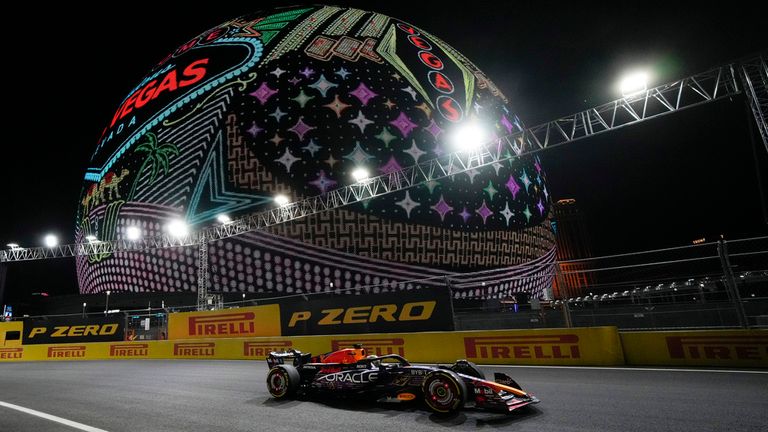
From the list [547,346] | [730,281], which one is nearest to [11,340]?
[547,346]

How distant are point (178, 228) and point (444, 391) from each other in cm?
2302

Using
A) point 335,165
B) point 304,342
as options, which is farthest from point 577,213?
point 304,342

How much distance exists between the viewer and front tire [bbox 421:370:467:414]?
3689 millimetres

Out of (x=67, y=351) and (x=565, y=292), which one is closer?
(x=565, y=292)

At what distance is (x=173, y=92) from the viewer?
28.1 meters

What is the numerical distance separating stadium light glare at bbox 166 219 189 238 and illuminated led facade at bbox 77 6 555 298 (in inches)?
28.7

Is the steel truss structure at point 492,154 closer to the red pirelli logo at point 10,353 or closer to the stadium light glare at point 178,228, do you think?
the stadium light glare at point 178,228

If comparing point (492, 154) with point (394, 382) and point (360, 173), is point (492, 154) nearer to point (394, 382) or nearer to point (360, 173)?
point (360, 173)

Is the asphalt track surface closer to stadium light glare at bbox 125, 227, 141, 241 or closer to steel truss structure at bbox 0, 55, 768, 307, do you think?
steel truss structure at bbox 0, 55, 768, 307

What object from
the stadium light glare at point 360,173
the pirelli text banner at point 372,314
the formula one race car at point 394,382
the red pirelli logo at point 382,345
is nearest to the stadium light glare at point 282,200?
the stadium light glare at point 360,173

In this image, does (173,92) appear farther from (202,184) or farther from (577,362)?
(577,362)

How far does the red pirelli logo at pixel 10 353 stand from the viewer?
Answer: 49.2 feet

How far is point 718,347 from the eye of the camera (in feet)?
18.5

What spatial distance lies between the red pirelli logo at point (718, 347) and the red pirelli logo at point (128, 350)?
15.1 meters
